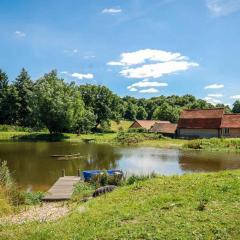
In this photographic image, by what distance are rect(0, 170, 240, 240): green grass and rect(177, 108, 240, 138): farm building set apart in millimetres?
50693

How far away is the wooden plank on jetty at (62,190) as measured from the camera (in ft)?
63.1

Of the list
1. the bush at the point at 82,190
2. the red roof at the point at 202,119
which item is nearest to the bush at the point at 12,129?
the red roof at the point at 202,119

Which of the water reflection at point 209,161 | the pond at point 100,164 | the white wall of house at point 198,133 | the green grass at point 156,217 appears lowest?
the water reflection at point 209,161

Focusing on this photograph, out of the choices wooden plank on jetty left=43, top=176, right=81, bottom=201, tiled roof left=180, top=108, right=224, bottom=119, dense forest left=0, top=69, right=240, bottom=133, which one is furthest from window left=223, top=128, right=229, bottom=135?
wooden plank on jetty left=43, top=176, right=81, bottom=201

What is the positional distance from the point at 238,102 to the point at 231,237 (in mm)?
152318

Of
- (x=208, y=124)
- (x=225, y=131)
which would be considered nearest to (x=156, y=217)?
(x=225, y=131)

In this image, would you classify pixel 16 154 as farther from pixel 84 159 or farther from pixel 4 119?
pixel 4 119

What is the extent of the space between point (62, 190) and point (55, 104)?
154ft

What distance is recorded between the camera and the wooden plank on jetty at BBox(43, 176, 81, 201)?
19.2 metres

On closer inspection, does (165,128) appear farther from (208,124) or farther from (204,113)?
(208,124)

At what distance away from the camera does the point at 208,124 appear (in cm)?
6762

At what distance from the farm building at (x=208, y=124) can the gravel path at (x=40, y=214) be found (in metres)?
51.7

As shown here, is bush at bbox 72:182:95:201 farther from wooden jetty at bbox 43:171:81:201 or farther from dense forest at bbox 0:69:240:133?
dense forest at bbox 0:69:240:133

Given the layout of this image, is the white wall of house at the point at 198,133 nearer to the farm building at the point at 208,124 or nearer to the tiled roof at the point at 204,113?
the farm building at the point at 208,124
